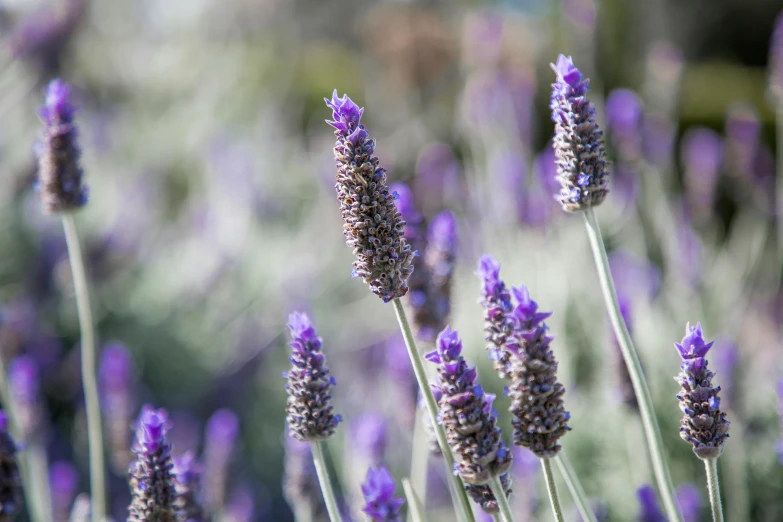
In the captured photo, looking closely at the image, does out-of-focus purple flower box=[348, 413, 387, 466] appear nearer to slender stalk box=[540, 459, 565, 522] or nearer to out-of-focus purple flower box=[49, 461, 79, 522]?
slender stalk box=[540, 459, 565, 522]

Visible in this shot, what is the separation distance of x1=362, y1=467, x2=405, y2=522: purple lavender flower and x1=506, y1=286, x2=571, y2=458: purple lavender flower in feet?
0.94

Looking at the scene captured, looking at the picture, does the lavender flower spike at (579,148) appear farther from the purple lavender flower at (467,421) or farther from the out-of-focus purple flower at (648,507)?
the out-of-focus purple flower at (648,507)

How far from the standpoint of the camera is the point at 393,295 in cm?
141

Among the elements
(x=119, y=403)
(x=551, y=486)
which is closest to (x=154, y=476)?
(x=551, y=486)

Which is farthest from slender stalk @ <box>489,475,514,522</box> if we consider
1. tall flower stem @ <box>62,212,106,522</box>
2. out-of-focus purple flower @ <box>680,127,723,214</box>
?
out-of-focus purple flower @ <box>680,127,723,214</box>

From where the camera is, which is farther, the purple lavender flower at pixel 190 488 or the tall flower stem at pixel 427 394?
the purple lavender flower at pixel 190 488

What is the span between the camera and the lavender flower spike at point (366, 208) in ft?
4.47

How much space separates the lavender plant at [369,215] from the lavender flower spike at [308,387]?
19 cm

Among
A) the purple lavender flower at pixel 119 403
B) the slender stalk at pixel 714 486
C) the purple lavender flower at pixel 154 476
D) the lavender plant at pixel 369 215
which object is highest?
the purple lavender flower at pixel 119 403

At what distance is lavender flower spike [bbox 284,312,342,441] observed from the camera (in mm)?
1486

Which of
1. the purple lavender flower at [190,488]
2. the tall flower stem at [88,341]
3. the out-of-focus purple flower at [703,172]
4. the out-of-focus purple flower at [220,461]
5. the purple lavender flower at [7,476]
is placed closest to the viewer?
the purple lavender flower at [7,476]

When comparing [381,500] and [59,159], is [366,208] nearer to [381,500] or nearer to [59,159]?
[381,500]

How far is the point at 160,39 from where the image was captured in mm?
14711

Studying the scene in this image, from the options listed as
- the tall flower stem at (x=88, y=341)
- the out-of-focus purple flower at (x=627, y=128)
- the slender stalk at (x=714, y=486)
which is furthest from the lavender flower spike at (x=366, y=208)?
the out-of-focus purple flower at (x=627, y=128)
